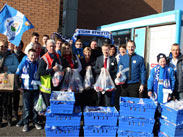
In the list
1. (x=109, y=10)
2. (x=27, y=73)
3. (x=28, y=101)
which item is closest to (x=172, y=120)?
(x=28, y=101)

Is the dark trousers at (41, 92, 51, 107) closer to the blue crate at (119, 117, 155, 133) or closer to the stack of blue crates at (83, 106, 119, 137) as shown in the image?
the stack of blue crates at (83, 106, 119, 137)

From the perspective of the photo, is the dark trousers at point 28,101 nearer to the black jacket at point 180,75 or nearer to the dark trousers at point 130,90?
the dark trousers at point 130,90

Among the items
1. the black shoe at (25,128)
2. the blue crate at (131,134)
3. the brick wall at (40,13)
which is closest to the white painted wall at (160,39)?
the blue crate at (131,134)

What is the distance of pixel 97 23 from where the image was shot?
43.5 ft

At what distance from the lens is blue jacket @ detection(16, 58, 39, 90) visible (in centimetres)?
378

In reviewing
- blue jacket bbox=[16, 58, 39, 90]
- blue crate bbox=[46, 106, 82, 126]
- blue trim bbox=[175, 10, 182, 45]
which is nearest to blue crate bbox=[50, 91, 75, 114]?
blue crate bbox=[46, 106, 82, 126]

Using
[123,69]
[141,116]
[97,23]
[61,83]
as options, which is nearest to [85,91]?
[61,83]

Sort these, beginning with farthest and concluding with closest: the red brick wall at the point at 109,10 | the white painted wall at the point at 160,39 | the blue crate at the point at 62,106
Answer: the red brick wall at the point at 109,10
the white painted wall at the point at 160,39
the blue crate at the point at 62,106

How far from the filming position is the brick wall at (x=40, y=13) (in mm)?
5980

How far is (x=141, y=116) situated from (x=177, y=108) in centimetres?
69

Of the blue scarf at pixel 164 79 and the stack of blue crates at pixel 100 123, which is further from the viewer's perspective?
the blue scarf at pixel 164 79

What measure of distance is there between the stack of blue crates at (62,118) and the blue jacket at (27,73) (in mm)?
643

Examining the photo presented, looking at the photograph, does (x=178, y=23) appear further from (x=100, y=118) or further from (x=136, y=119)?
(x=100, y=118)

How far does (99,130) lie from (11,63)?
2426 mm
